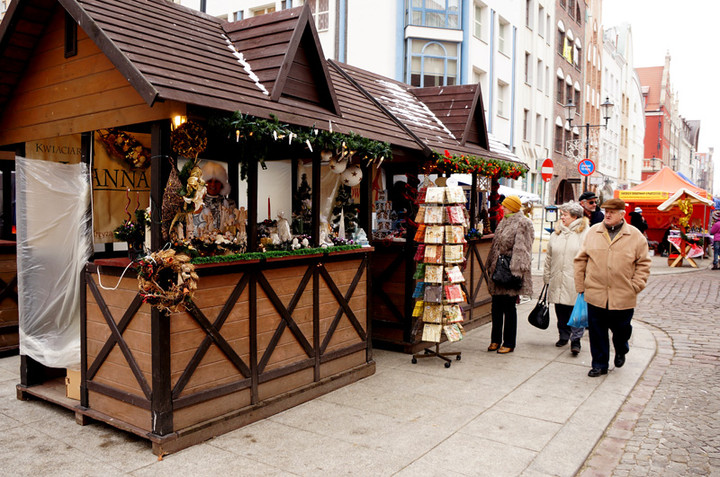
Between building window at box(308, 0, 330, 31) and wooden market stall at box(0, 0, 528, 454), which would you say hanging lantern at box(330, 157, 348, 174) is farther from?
building window at box(308, 0, 330, 31)

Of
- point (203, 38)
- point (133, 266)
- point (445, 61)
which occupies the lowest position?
point (133, 266)

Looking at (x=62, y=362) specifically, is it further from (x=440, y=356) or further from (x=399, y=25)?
(x=399, y=25)

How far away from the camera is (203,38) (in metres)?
5.86

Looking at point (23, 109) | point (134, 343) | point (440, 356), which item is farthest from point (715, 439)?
point (23, 109)

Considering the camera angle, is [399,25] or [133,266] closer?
Answer: [133,266]

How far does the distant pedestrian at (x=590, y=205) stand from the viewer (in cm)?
917

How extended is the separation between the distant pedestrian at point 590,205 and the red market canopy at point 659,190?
56.1 ft

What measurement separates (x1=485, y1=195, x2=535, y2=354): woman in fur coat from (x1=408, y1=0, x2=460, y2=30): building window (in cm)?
1772

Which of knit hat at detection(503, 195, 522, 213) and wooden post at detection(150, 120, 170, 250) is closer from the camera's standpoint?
wooden post at detection(150, 120, 170, 250)

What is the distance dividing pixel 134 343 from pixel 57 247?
4.99 feet

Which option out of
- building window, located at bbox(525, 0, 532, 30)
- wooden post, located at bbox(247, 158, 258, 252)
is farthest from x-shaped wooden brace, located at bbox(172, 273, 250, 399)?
building window, located at bbox(525, 0, 532, 30)

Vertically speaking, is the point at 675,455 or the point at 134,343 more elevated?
the point at 134,343

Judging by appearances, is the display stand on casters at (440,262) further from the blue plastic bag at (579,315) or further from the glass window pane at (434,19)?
the glass window pane at (434,19)

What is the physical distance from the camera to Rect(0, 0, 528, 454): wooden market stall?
471cm
